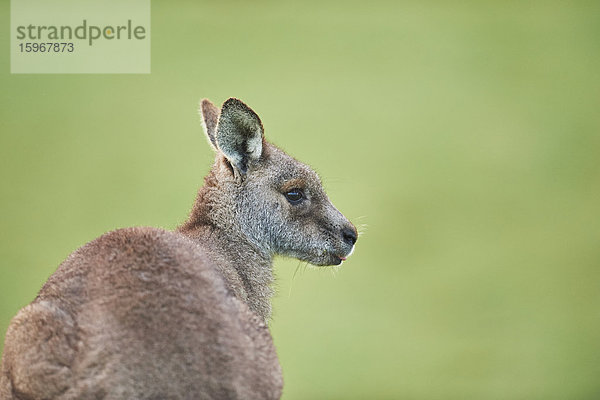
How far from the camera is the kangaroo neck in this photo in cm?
503

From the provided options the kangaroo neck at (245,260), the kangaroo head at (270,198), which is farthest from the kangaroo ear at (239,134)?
the kangaroo neck at (245,260)

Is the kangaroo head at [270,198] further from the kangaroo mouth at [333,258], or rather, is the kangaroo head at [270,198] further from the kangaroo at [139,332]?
the kangaroo at [139,332]

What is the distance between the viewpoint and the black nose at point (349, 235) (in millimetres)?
5434

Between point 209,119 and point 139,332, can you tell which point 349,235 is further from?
point 139,332

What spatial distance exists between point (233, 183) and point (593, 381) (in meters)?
8.08

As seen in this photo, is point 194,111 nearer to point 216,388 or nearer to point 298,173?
point 298,173

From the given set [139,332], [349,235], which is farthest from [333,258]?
[139,332]

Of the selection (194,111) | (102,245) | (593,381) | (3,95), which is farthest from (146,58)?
(102,245)

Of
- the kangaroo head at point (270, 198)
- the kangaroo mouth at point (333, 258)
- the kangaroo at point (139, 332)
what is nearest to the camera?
the kangaroo at point (139, 332)

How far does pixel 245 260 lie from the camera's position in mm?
5188

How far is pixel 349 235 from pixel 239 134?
98 centimetres

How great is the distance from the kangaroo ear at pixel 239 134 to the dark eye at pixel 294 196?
297 mm

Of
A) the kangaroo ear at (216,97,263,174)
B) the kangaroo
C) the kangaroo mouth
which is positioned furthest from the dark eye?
the kangaroo

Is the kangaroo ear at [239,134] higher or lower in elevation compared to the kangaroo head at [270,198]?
higher
